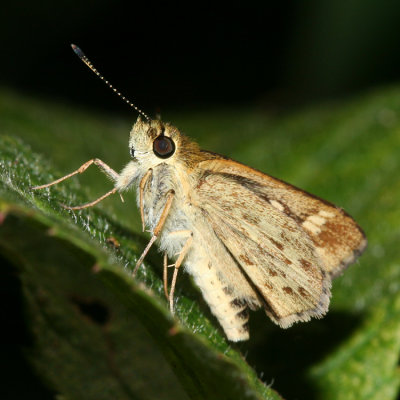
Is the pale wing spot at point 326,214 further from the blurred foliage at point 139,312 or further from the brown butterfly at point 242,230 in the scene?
the blurred foliage at point 139,312

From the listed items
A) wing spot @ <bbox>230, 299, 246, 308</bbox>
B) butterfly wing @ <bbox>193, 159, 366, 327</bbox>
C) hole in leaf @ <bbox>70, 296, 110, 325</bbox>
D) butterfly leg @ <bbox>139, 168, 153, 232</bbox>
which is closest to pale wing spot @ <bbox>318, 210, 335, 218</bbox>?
butterfly wing @ <bbox>193, 159, 366, 327</bbox>

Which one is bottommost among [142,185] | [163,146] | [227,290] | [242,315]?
[242,315]

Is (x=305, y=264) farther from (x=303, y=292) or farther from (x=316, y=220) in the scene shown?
(x=316, y=220)

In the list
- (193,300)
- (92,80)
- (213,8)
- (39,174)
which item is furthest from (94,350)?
(213,8)

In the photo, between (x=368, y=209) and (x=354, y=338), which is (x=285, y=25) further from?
(x=354, y=338)

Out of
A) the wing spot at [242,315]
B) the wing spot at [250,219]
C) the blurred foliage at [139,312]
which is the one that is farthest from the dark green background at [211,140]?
the wing spot at [250,219]

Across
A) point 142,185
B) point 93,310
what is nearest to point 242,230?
point 142,185
